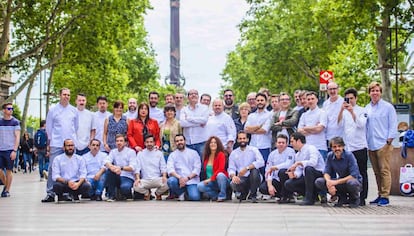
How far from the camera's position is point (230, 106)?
17.7 metres

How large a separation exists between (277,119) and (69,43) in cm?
2306

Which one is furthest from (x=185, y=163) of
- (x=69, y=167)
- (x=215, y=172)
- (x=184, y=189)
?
(x=69, y=167)

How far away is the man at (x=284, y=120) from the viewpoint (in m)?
16.3

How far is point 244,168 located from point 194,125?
149cm

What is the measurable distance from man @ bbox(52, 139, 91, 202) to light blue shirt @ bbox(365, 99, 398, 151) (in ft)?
18.0

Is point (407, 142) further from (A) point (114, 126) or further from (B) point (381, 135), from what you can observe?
(A) point (114, 126)

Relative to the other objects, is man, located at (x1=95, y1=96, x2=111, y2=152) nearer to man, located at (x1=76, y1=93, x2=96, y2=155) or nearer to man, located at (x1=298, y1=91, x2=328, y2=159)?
man, located at (x1=76, y1=93, x2=96, y2=155)

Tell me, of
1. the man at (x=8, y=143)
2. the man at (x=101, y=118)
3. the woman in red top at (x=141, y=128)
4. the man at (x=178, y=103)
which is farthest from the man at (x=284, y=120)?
the man at (x=8, y=143)

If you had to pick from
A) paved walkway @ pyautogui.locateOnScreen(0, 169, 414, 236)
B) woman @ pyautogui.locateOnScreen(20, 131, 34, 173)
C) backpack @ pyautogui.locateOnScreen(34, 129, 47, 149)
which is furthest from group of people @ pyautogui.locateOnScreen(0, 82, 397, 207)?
woman @ pyautogui.locateOnScreen(20, 131, 34, 173)

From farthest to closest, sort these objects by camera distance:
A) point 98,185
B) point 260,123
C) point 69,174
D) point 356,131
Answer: point 98,185 < point 260,123 < point 69,174 < point 356,131

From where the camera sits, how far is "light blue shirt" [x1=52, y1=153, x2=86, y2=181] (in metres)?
16.5

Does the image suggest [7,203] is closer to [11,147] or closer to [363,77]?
[11,147]

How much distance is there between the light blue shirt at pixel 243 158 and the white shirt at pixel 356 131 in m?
1.92

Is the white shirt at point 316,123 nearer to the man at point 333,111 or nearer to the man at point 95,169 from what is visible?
the man at point 333,111
